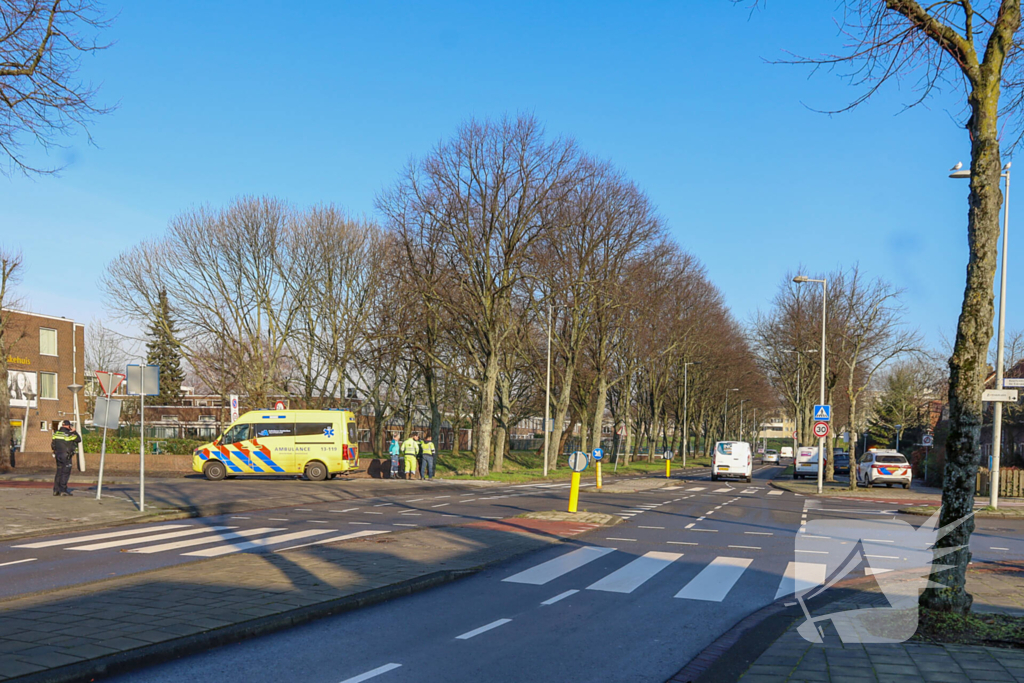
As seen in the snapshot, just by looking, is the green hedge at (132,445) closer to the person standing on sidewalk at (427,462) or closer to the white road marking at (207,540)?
the person standing on sidewalk at (427,462)

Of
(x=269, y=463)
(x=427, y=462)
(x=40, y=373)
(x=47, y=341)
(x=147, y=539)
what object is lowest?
(x=427, y=462)

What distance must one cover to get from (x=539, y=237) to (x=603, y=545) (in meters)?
24.2

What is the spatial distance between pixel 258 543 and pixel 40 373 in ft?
151

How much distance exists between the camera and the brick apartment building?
5022cm

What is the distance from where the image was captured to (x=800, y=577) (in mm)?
11336

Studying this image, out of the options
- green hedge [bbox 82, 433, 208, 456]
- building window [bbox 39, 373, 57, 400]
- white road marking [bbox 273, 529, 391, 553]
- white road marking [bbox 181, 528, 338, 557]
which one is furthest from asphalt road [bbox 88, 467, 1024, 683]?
building window [bbox 39, 373, 57, 400]

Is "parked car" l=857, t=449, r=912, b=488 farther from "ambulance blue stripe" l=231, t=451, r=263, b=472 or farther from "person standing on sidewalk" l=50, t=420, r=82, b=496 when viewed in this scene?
"person standing on sidewalk" l=50, t=420, r=82, b=496

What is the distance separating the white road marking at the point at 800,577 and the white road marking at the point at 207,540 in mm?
8459

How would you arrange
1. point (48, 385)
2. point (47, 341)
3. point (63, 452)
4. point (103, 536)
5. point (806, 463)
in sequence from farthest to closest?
1. point (47, 341)
2. point (48, 385)
3. point (806, 463)
4. point (63, 452)
5. point (103, 536)

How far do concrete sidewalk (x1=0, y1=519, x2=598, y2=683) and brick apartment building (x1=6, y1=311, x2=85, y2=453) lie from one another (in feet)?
148

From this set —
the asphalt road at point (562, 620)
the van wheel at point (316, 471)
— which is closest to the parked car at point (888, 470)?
the asphalt road at point (562, 620)

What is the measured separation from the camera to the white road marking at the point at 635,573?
1020 cm

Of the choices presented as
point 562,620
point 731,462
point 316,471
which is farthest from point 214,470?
point 562,620

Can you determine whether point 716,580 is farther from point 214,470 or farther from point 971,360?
point 214,470
